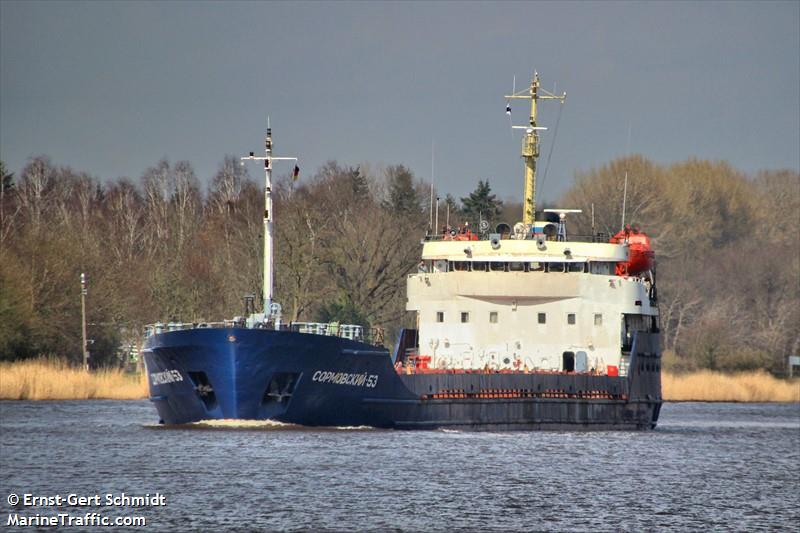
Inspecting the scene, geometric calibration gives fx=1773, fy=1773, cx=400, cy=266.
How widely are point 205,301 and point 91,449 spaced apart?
154ft

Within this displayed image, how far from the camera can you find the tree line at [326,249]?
292ft

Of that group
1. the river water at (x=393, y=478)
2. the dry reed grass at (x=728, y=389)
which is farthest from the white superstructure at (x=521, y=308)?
the dry reed grass at (x=728, y=389)

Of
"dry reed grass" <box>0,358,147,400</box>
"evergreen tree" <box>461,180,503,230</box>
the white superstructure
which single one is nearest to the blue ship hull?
the white superstructure

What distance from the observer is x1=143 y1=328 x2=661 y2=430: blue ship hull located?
165 ft

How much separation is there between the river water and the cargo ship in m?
0.97

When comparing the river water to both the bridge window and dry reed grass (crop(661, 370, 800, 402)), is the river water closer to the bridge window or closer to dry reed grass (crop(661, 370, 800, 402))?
the bridge window

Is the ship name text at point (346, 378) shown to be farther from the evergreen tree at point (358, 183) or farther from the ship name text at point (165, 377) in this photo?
the evergreen tree at point (358, 183)

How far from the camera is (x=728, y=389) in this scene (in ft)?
301

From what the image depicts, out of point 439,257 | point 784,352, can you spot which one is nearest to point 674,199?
point 784,352

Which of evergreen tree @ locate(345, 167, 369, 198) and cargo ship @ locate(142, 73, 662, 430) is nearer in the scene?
cargo ship @ locate(142, 73, 662, 430)

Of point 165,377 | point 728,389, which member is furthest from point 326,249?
point 165,377

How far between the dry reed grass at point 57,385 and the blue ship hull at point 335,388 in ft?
61.1

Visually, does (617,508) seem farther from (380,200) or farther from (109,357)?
(380,200)

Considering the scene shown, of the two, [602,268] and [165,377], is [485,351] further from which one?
[165,377]
